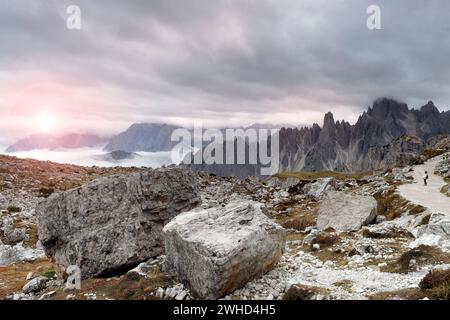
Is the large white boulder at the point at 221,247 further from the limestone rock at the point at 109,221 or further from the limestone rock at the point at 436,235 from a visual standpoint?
the limestone rock at the point at 436,235

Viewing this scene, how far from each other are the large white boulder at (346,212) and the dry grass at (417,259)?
11631 mm

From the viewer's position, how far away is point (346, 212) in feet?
117

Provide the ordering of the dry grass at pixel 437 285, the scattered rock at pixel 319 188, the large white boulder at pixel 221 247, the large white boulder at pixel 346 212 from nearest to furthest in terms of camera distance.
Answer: the dry grass at pixel 437 285
the large white boulder at pixel 221 247
the large white boulder at pixel 346 212
the scattered rock at pixel 319 188

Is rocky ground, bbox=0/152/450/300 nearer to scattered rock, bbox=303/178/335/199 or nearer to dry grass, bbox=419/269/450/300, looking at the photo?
dry grass, bbox=419/269/450/300

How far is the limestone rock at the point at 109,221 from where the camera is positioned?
23.3m

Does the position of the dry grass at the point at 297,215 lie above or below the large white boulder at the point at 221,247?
below

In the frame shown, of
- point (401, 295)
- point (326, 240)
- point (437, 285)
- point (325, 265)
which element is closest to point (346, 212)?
point (326, 240)

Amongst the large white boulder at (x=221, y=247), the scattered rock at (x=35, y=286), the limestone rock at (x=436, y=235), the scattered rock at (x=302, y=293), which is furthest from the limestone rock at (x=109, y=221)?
the limestone rock at (x=436, y=235)

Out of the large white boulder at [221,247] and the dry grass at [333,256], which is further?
the dry grass at [333,256]

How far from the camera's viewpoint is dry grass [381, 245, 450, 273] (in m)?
19.9

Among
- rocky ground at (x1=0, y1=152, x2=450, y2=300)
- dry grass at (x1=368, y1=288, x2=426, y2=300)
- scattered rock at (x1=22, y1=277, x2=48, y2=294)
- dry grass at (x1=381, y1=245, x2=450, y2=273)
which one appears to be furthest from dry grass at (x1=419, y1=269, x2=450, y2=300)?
scattered rock at (x1=22, y1=277, x2=48, y2=294)

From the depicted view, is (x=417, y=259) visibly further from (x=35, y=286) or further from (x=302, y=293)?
(x=35, y=286)

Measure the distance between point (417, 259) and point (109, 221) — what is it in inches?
685
